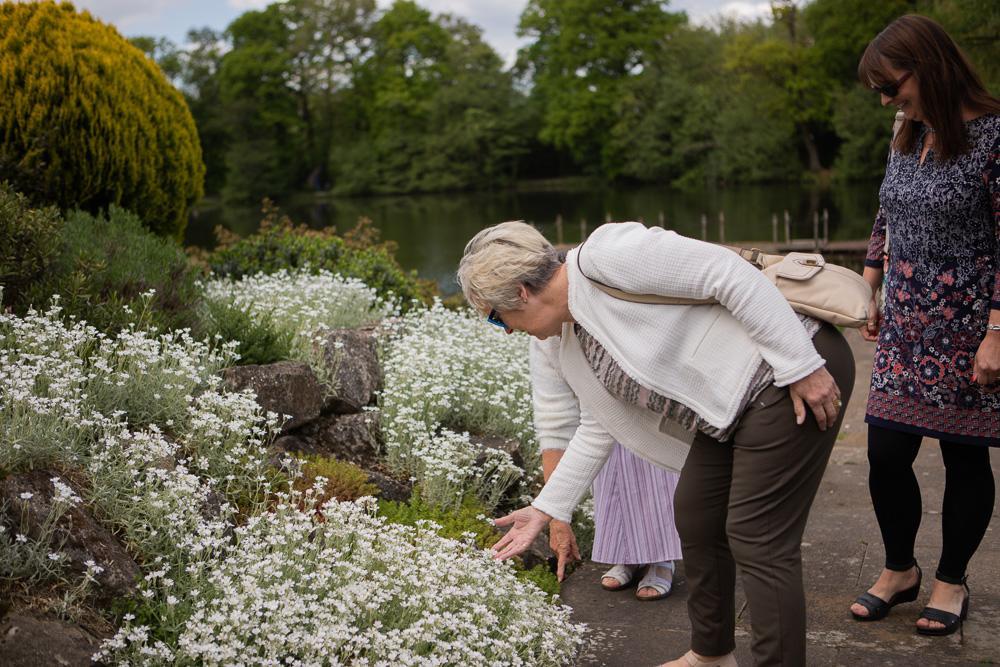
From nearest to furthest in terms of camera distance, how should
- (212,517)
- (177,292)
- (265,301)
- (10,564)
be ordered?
(10,564), (212,517), (177,292), (265,301)

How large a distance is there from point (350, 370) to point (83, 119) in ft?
10.0

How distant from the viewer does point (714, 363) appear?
8.81 feet

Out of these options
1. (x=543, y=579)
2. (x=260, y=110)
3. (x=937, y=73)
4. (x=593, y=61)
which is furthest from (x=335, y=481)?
(x=260, y=110)

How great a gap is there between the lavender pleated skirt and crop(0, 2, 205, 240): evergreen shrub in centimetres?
444

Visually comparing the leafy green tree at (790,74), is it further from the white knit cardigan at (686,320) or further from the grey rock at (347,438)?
the white knit cardigan at (686,320)

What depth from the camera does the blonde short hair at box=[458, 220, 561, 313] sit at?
276 centimetres

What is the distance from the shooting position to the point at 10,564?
9.50 ft

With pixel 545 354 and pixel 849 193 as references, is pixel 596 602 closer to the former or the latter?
pixel 545 354

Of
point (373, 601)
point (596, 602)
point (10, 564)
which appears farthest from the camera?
point (596, 602)

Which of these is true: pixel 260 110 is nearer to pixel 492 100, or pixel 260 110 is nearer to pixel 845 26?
pixel 492 100

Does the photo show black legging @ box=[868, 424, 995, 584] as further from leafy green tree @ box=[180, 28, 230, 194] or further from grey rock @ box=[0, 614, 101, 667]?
leafy green tree @ box=[180, 28, 230, 194]

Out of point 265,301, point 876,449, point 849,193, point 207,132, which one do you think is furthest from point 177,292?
point 207,132

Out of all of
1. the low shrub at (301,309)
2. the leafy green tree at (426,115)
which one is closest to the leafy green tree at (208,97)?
the leafy green tree at (426,115)

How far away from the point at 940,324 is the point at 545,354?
143 centimetres
